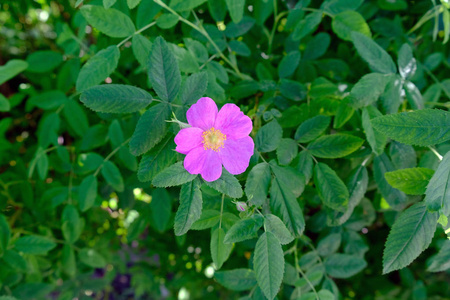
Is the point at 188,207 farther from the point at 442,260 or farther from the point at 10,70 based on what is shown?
the point at 10,70

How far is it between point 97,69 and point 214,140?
0.36 m

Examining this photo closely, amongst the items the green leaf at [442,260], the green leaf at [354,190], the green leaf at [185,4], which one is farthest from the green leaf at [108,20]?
the green leaf at [442,260]

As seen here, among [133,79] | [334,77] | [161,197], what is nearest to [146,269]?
[161,197]

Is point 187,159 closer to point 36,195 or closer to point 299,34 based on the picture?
point 299,34

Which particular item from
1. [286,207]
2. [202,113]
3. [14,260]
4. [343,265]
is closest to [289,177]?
[286,207]

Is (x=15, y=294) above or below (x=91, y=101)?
below

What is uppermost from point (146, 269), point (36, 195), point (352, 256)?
point (352, 256)

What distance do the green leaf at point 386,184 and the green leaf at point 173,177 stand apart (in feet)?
1.80

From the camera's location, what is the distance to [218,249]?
79 centimetres

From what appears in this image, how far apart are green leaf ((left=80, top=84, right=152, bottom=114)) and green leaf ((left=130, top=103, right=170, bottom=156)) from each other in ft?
0.12

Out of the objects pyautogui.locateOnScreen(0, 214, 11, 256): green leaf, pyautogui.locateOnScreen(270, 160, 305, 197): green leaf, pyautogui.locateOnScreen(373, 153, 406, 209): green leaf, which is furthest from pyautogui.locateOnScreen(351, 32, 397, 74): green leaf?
A: pyautogui.locateOnScreen(0, 214, 11, 256): green leaf

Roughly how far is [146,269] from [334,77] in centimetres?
126

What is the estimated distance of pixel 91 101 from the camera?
639 millimetres

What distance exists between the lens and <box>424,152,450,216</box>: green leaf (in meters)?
0.57
